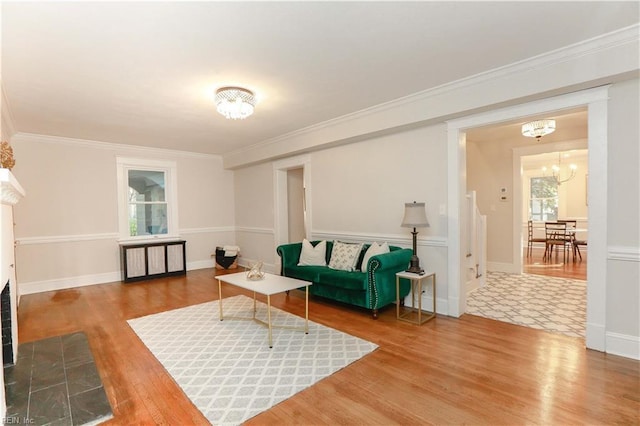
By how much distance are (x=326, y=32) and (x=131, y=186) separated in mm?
5471

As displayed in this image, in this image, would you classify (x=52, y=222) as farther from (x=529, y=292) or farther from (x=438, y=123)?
(x=529, y=292)

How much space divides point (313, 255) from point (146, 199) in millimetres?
3902

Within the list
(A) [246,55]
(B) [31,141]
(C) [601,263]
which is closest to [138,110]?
(A) [246,55]

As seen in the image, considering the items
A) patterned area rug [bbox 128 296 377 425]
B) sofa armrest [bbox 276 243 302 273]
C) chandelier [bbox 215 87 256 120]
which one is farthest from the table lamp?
chandelier [bbox 215 87 256 120]

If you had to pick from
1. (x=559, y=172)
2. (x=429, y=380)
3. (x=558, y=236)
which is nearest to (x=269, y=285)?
(x=429, y=380)

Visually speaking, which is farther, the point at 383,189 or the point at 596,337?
the point at 383,189

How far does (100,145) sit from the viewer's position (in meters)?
5.72

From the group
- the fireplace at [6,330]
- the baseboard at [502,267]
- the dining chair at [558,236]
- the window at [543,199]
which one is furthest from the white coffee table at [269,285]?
the window at [543,199]

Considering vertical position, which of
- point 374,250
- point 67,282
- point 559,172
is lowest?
point 67,282

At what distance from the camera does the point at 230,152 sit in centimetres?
692

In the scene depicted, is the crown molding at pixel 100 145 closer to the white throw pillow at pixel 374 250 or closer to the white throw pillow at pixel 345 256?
the white throw pillow at pixel 345 256

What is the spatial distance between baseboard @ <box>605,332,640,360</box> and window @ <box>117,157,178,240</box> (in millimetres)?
6844

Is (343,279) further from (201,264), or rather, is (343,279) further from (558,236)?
(558,236)

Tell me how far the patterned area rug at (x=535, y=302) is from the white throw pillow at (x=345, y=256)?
60.8 inches
